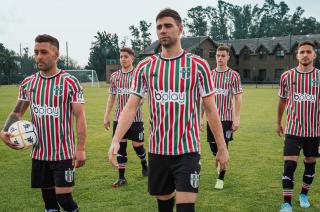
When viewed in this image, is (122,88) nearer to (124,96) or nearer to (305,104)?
(124,96)

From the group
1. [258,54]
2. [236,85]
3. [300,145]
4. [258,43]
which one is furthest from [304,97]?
[258,43]

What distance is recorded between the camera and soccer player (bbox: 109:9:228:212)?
371 centimetres

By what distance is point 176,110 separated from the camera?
3758 millimetres

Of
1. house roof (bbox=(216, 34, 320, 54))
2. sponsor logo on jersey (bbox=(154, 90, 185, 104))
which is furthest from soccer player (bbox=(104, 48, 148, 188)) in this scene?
house roof (bbox=(216, 34, 320, 54))

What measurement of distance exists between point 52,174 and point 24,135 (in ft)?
1.91

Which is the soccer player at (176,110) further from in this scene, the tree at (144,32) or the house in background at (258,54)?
the tree at (144,32)

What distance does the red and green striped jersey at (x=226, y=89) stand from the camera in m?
7.16

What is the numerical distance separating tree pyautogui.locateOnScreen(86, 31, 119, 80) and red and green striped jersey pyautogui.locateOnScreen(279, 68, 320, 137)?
7478cm

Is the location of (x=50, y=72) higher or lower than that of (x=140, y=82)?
higher

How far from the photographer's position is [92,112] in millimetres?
19766

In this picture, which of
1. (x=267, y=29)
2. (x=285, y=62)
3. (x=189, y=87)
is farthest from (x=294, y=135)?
(x=267, y=29)

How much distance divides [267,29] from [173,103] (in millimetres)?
108684

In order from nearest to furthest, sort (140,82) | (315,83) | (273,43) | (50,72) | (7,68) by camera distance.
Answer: (140,82), (50,72), (315,83), (7,68), (273,43)

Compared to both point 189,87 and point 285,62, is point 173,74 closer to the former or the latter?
point 189,87
